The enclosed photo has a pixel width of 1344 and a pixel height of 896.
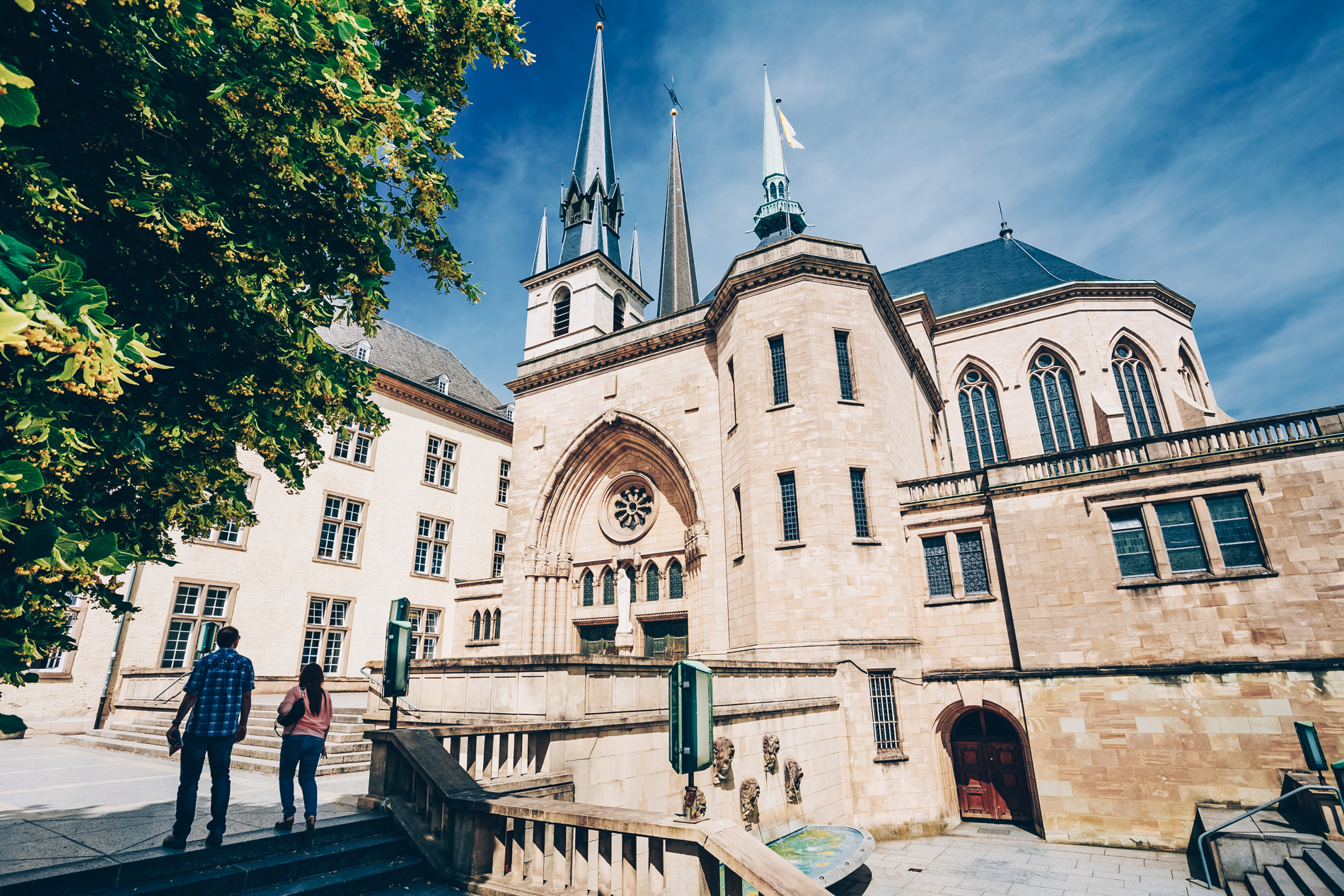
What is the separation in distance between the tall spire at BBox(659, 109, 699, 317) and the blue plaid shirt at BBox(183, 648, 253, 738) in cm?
2763

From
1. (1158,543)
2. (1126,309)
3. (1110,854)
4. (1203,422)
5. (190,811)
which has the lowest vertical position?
(1110,854)

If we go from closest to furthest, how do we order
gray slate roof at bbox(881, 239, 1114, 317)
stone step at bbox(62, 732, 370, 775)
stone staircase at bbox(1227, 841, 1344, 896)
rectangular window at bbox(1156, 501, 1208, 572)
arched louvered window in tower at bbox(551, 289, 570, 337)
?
1. stone staircase at bbox(1227, 841, 1344, 896)
2. stone step at bbox(62, 732, 370, 775)
3. rectangular window at bbox(1156, 501, 1208, 572)
4. gray slate roof at bbox(881, 239, 1114, 317)
5. arched louvered window in tower at bbox(551, 289, 570, 337)

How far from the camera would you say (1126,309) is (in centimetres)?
2502

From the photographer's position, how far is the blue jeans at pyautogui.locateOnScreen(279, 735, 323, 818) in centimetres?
572

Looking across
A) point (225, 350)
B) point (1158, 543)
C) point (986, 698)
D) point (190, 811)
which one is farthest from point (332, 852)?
point (1158, 543)

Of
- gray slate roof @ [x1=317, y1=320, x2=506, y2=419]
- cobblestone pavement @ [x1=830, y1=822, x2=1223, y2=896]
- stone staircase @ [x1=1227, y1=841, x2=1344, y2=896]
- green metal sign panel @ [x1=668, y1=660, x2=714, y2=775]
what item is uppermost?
gray slate roof @ [x1=317, y1=320, x2=506, y2=419]

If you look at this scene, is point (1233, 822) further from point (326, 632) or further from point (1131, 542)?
point (326, 632)

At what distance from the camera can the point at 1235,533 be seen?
13.5m

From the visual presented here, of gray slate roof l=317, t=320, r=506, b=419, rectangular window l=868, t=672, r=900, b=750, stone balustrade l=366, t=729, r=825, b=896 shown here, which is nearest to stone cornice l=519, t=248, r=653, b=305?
gray slate roof l=317, t=320, r=506, b=419

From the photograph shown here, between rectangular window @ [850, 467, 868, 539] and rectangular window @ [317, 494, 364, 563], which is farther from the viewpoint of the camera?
rectangular window @ [317, 494, 364, 563]

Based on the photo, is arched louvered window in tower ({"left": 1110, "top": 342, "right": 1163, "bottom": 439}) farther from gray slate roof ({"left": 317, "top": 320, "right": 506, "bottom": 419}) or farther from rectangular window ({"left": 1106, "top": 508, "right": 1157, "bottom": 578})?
gray slate roof ({"left": 317, "top": 320, "right": 506, "bottom": 419})

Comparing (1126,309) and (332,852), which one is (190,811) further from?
(1126,309)

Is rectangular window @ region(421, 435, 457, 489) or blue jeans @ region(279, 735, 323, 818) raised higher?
rectangular window @ region(421, 435, 457, 489)

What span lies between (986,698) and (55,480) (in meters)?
16.4
